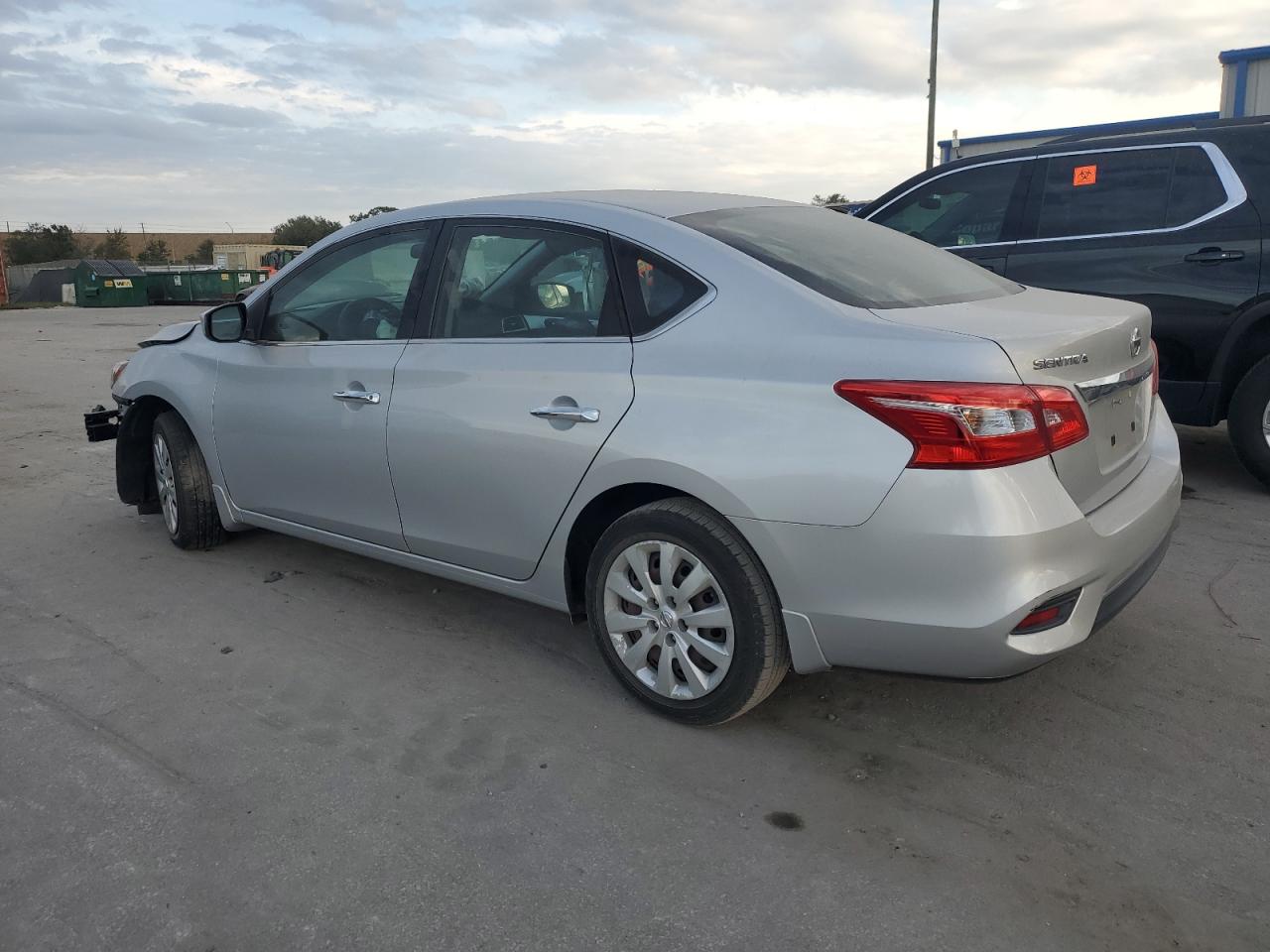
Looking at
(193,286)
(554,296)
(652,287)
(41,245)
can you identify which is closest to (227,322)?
(554,296)

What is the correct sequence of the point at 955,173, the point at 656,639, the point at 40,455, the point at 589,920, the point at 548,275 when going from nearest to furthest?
the point at 589,920 < the point at 656,639 < the point at 548,275 < the point at 955,173 < the point at 40,455

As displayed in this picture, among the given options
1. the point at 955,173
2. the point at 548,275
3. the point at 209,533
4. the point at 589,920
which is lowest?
the point at 589,920

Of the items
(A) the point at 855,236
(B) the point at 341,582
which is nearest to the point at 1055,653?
(A) the point at 855,236

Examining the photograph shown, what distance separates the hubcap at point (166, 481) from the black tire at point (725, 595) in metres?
2.81

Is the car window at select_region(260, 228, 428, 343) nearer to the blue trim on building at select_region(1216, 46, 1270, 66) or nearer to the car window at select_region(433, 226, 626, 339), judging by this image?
the car window at select_region(433, 226, 626, 339)

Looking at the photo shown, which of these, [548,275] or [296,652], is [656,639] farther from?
[296,652]

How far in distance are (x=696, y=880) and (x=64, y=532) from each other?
4482 mm

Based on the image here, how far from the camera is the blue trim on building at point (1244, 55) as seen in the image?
13648 mm

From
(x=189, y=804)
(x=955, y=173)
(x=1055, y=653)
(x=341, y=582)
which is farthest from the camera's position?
(x=955, y=173)

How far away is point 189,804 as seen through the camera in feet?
9.42

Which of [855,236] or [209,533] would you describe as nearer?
[855,236]

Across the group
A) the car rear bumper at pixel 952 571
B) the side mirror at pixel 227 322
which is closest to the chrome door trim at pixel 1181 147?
the car rear bumper at pixel 952 571

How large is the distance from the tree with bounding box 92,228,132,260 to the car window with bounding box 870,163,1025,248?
7137 centimetres

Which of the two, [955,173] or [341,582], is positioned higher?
[955,173]
